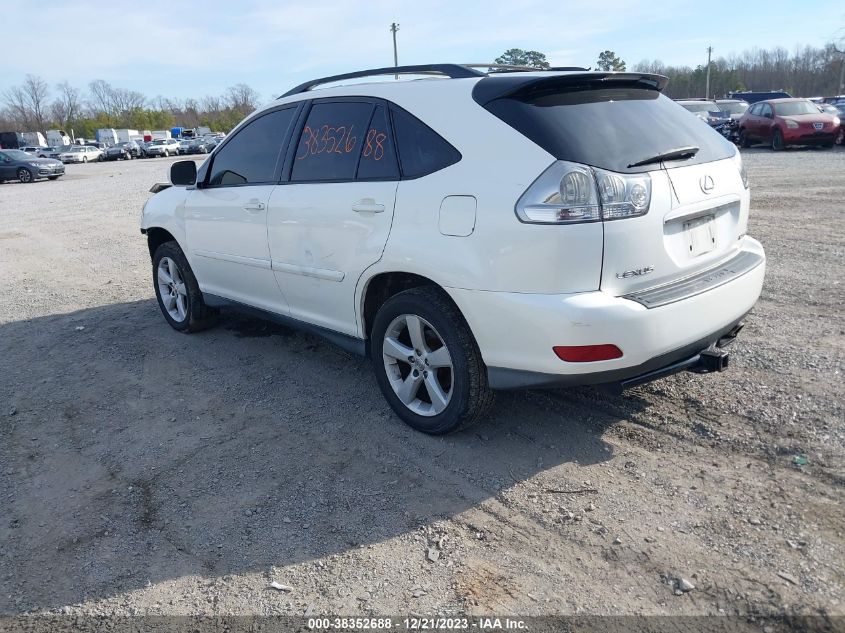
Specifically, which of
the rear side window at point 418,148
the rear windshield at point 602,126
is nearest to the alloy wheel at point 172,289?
the rear side window at point 418,148

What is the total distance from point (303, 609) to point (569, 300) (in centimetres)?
165

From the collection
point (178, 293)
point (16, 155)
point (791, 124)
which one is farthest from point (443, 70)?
point (16, 155)

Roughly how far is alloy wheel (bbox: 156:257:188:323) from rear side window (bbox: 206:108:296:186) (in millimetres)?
1088

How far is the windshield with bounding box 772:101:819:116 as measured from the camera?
20938 millimetres

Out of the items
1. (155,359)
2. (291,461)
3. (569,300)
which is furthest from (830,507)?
(155,359)

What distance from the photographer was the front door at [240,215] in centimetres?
463

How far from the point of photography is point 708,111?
27.7 m

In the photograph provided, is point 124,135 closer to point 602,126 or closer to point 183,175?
point 183,175

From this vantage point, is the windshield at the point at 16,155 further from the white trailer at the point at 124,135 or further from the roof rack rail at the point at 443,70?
the white trailer at the point at 124,135

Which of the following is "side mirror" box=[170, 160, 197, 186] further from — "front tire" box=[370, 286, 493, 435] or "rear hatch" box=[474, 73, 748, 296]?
"rear hatch" box=[474, 73, 748, 296]

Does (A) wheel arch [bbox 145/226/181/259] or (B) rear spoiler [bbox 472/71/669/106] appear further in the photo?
(A) wheel arch [bbox 145/226/181/259]

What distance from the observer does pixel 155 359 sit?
5.36 meters

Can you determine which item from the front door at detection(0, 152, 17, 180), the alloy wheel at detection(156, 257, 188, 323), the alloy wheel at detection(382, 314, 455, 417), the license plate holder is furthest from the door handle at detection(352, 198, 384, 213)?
the front door at detection(0, 152, 17, 180)

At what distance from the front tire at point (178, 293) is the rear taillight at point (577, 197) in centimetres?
364
